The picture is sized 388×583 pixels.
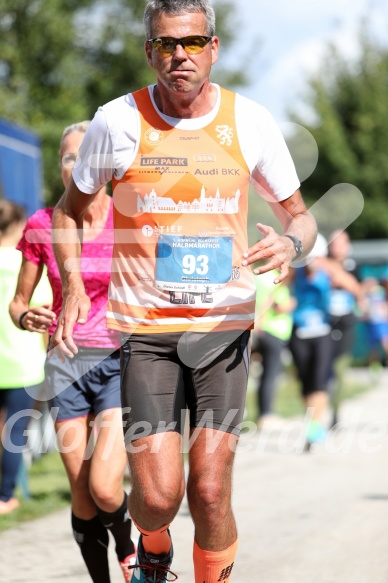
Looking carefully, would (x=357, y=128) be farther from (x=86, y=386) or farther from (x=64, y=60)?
(x=86, y=386)

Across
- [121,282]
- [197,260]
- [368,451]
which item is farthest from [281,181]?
[368,451]

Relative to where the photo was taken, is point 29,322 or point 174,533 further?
point 174,533

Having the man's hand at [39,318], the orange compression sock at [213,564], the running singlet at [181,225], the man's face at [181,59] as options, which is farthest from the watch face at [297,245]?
the man's hand at [39,318]

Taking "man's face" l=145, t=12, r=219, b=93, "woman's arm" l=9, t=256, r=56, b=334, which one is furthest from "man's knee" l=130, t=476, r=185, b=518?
"man's face" l=145, t=12, r=219, b=93

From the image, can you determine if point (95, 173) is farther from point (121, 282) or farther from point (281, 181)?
point (281, 181)

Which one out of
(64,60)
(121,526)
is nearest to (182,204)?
(121,526)

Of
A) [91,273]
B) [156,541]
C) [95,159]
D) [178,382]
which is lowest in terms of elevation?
[156,541]

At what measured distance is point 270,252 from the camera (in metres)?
3.42

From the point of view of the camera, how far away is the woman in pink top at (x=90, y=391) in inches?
176

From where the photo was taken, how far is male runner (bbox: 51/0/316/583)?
3.60 meters

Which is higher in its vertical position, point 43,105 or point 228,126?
point 43,105

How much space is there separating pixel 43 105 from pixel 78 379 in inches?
931

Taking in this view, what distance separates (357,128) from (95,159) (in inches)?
1498

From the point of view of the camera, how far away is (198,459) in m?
3.59
